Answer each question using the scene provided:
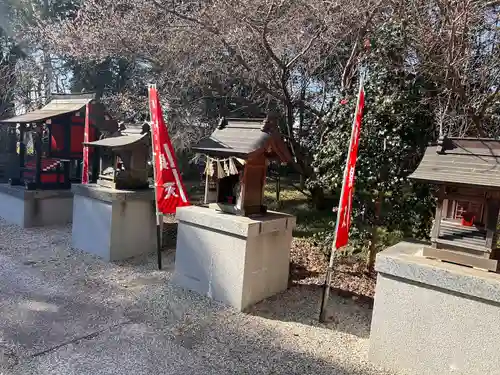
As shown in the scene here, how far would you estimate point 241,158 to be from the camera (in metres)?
4.59

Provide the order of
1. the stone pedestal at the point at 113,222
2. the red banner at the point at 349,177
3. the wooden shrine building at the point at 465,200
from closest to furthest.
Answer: the wooden shrine building at the point at 465,200 → the red banner at the point at 349,177 → the stone pedestal at the point at 113,222

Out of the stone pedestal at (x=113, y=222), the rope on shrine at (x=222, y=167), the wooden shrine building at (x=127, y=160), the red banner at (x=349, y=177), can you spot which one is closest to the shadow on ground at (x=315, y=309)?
the red banner at (x=349, y=177)

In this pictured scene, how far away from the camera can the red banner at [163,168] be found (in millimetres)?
5559

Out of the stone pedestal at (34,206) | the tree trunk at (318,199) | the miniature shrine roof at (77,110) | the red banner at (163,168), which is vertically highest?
the miniature shrine roof at (77,110)

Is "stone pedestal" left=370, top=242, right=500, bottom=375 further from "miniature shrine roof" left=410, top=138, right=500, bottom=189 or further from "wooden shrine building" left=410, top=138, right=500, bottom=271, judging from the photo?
"miniature shrine roof" left=410, top=138, right=500, bottom=189

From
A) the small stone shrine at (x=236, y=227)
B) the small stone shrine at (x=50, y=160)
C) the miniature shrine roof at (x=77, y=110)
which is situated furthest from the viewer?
the small stone shrine at (x=50, y=160)

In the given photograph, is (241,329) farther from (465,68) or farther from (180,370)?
(465,68)

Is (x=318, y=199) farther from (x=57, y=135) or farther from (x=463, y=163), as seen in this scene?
(x=57, y=135)

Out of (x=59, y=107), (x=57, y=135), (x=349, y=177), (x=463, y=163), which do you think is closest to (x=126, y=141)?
(x=57, y=135)

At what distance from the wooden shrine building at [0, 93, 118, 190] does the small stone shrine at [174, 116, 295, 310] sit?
12.1 ft

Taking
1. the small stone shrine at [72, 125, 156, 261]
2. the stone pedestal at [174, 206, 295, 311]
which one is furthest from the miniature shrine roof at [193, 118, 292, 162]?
the small stone shrine at [72, 125, 156, 261]

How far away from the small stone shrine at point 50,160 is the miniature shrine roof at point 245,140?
3.62 meters

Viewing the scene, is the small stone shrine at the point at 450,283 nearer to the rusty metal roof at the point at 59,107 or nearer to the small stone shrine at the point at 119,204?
the small stone shrine at the point at 119,204

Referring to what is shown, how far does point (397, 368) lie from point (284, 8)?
5.61 metres
